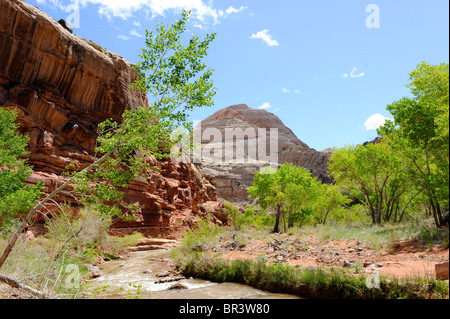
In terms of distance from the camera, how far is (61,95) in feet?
90.1

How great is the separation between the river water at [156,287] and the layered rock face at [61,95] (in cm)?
1123

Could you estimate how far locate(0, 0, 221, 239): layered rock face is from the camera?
23641 mm

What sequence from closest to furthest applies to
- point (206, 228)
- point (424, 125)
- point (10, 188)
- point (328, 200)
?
1. point (424, 125)
2. point (10, 188)
3. point (206, 228)
4. point (328, 200)

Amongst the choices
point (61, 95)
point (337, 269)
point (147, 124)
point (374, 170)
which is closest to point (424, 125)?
point (337, 269)

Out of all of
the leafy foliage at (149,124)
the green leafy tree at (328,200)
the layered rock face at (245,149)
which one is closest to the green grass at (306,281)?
the leafy foliage at (149,124)

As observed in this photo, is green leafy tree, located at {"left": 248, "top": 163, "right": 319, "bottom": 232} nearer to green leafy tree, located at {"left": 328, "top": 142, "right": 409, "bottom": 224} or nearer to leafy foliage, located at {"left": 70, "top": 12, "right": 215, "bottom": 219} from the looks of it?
Answer: green leafy tree, located at {"left": 328, "top": 142, "right": 409, "bottom": 224}

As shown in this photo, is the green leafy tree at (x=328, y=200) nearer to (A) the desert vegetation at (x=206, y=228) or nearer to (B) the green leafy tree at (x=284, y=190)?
(B) the green leafy tree at (x=284, y=190)

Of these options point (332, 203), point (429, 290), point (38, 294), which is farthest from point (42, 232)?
point (332, 203)

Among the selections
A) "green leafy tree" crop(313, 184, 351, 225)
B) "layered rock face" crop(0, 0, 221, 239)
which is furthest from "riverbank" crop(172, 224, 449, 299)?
"green leafy tree" crop(313, 184, 351, 225)

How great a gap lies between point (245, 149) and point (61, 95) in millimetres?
86547

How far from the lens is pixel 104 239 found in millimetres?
19797

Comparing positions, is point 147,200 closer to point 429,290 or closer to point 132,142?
point 132,142

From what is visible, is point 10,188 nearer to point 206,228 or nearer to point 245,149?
point 206,228

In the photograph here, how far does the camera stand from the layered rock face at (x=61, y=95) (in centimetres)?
2364
